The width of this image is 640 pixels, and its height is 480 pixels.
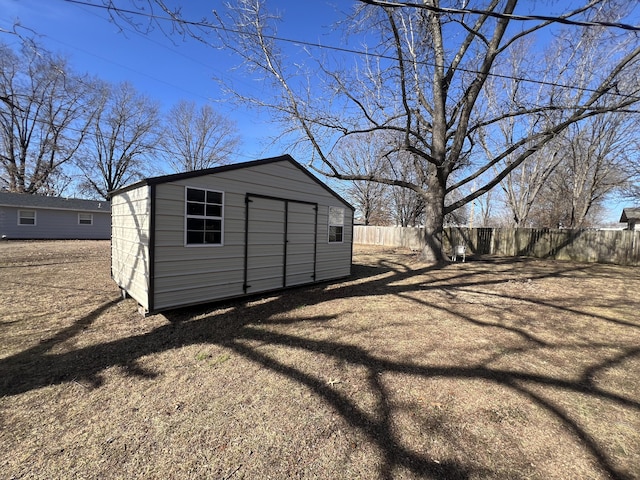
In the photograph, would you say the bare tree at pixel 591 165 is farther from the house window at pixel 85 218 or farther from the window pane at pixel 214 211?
the house window at pixel 85 218

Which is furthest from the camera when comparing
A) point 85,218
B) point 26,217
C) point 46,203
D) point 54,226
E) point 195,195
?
point 85,218

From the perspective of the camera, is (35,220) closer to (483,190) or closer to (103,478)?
(103,478)

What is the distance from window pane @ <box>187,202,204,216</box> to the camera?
5.17 m

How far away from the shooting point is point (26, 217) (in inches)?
752

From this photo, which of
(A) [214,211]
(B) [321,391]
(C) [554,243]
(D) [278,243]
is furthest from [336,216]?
(C) [554,243]

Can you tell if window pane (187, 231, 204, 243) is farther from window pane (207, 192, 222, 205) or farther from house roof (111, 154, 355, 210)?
house roof (111, 154, 355, 210)

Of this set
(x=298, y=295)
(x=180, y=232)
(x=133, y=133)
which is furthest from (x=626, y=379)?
(x=133, y=133)

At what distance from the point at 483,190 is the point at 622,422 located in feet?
32.9

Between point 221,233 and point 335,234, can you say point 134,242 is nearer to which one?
point 221,233

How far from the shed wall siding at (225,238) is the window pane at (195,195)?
94 millimetres

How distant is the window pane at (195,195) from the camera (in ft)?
16.9

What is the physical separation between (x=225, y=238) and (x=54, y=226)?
73.0 feet

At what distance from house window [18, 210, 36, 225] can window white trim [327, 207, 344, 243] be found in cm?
2264

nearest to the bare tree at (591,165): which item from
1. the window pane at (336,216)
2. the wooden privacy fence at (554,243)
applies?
the wooden privacy fence at (554,243)
